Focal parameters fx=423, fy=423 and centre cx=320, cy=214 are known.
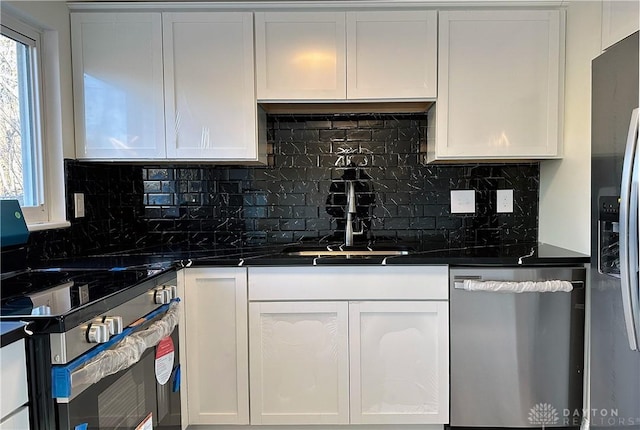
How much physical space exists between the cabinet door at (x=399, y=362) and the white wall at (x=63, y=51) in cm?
164

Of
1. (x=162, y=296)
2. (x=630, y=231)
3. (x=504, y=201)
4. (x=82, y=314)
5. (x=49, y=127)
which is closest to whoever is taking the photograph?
(x=82, y=314)

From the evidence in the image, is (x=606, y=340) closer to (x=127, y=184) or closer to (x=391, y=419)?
(x=391, y=419)

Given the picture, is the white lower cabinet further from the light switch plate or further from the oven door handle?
the light switch plate

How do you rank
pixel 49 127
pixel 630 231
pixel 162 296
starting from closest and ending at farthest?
pixel 630 231, pixel 162 296, pixel 49 127

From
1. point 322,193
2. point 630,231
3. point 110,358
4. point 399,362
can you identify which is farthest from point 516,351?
point 110,358

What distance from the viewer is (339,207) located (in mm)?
2549

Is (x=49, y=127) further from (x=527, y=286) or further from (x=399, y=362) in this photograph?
(x=527, y=286)

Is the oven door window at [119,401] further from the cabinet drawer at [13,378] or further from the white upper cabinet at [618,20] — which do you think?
the white upper cabinet at [618,20]

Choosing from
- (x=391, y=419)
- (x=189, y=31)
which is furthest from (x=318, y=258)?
(x=189, y=31)

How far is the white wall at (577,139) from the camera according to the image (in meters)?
1.92

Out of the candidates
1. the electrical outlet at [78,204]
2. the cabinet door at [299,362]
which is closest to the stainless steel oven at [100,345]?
the cabinet door at [299,362]

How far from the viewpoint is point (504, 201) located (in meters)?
2.50

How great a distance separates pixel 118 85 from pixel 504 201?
2224 mm

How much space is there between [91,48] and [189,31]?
509 mm
